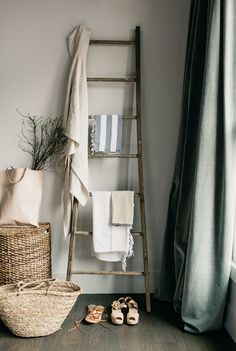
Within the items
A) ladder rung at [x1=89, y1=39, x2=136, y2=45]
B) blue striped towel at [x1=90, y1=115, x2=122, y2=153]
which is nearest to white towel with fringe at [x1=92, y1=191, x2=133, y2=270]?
blue striped towel at [x1=90, y1=115, x2=122, y2=153]

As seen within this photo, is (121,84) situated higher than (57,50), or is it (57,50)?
(57,50)

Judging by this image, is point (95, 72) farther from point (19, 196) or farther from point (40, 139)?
point (19, 196)

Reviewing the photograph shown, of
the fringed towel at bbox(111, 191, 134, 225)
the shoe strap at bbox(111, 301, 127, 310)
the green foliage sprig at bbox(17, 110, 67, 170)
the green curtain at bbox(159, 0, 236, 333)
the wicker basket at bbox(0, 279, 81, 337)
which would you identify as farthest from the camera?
the green foliage sprig at bbox(17, 110, 67, 170)

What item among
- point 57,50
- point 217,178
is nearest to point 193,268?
point 217,178

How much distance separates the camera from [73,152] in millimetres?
2846

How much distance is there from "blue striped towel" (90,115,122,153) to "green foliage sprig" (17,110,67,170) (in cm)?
27

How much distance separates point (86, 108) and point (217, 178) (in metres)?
1.09

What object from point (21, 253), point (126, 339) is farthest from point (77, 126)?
point (126, 339)

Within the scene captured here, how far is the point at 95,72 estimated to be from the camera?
3.04m

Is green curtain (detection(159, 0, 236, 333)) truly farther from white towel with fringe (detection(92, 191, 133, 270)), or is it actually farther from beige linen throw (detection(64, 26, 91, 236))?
beige linen throw (detection(64, 26, 91, 236))

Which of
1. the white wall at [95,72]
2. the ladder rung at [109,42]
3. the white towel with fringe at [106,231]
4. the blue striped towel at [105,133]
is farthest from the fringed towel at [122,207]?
the ladder rung at [109,42]

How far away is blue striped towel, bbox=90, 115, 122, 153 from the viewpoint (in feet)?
9.67

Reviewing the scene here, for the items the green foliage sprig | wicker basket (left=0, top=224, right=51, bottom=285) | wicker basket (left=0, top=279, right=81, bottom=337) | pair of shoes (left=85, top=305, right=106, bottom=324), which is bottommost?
pair of shoes (left=85, top=305, right=106, bottom=324)

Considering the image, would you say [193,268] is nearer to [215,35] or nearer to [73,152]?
[73,152]
